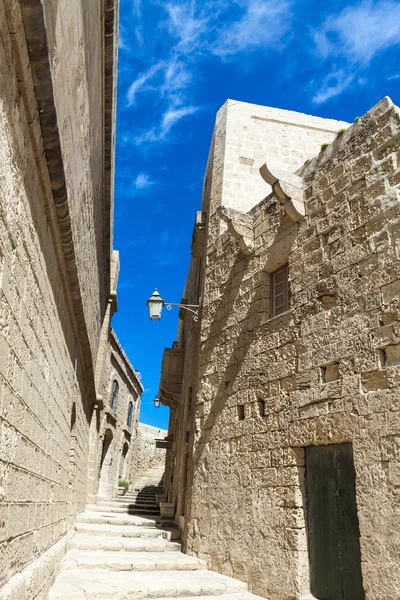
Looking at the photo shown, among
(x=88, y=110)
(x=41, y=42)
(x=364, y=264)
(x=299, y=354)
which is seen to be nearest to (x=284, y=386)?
(x=299, y=354)

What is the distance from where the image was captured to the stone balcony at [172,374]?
12742mm

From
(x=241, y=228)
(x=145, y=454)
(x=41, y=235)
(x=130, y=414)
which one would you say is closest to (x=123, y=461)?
(x=130, y=414)

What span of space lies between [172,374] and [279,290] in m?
7.01

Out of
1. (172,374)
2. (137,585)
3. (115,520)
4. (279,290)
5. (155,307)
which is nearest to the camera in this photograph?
(137,585)

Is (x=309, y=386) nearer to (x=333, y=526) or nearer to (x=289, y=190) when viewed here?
(x=333, y=526)

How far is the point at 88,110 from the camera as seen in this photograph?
4625 mm

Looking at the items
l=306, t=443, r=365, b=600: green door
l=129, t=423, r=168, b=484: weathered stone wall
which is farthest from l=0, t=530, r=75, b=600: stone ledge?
l=129, t=423, r=168, b=484: weathered stone wall

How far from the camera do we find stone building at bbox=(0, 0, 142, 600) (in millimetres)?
2248

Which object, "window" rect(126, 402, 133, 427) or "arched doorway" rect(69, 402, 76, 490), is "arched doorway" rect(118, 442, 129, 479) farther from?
"arched doorway" rect(69, 402, 76, 490)

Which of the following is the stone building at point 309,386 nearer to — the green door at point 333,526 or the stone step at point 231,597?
the green door at point 333,526

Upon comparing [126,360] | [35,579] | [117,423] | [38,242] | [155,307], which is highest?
[126,360]

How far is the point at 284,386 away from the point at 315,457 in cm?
91

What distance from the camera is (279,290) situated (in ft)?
21.3

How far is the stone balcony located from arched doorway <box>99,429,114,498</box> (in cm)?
533
